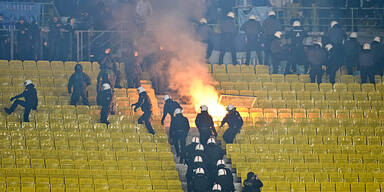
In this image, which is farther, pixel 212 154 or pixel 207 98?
pixel 207 98

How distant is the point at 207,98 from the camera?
24625 millimetres

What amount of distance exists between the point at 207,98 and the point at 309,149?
432 centimetres

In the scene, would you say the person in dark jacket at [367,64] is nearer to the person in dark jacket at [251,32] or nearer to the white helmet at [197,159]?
the person in dark jacket at [251,32]

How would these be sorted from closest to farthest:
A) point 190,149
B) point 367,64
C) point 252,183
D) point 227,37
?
1. point 252,183
2. point 190,149
3. point 367,64
4. point 227,37

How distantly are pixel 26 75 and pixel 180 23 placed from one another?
6.58m

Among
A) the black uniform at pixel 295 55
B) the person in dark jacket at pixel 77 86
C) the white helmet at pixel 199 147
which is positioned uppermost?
the black uniform at pixel 295 55

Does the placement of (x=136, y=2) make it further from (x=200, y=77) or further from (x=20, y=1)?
(x=200, y=77)

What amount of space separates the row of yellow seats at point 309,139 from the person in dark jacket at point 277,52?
5499 mm

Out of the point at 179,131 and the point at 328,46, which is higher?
the point at 328,46

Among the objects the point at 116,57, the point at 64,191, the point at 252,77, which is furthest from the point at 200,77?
the point at 64,191

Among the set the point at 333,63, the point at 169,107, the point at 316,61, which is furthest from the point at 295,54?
the point at 169,107

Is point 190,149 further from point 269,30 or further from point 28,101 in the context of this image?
point 269,30

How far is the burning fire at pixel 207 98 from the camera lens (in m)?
24.0

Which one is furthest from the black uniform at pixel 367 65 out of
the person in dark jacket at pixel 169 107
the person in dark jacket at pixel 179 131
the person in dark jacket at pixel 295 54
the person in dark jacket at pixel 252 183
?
the person in dark jacket at pixel 252 183
